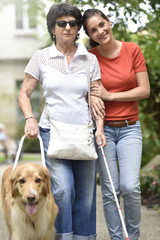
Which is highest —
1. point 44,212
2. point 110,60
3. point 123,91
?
point 110,60

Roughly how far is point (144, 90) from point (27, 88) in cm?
109

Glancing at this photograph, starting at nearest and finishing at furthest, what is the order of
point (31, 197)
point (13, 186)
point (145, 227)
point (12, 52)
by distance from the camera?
point (31, 197) < point (13, 186) < point (145, 227) < point (12, 52)

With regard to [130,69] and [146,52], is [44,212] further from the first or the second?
[146,52]

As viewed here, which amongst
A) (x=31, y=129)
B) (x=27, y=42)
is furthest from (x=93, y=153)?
(x=27, y=42)

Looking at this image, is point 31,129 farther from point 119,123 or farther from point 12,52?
point 12,52

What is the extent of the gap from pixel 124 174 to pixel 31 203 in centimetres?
103

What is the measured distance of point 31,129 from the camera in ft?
13.5

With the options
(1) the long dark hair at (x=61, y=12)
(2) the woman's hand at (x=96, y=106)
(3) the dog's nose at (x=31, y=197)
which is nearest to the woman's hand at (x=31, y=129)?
(2) the woman's hand at (x=96, y=106)

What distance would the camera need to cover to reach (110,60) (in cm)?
447

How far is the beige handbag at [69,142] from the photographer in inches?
161

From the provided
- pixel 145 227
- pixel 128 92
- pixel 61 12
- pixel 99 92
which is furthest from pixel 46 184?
pixel 145 227

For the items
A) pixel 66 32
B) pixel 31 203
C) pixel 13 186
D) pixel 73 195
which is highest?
pixel 66 32

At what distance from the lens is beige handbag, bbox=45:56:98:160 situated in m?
4.10

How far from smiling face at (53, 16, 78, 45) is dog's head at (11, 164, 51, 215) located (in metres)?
1.16
